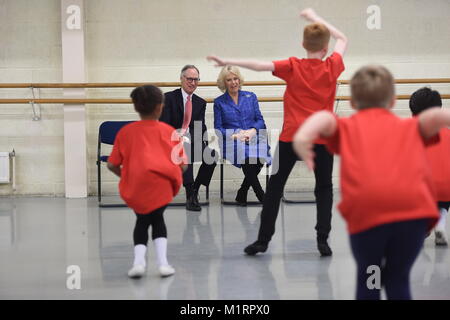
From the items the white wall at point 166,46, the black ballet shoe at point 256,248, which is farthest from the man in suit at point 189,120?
the black ballet shoe at point 256,248

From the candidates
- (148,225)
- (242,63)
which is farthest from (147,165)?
(242,63)

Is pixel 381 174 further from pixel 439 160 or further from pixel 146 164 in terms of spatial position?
pixel 439 160

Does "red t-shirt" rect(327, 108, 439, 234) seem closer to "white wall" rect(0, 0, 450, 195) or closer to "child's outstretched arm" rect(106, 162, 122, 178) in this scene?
"child's outstretched arm" rect(106, 162, 122, 178)

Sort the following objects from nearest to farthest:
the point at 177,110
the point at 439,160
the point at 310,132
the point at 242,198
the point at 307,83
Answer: the point at 310,132 → the point at 307,83 → the point at 439,160 → the point at 177,110 → the point at 242,198

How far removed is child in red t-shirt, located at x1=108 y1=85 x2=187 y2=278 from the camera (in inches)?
112

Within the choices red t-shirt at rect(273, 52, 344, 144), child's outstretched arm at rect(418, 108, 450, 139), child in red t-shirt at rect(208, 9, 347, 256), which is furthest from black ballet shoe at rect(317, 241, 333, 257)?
child's outstretched arm at rect(418, 108, 450, 139)

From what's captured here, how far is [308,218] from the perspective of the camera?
4.62 meters

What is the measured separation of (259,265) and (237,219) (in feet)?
4.77

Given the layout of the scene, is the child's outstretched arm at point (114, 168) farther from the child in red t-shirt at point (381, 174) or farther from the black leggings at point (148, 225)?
the child in red t-shirt at point (381, 174)

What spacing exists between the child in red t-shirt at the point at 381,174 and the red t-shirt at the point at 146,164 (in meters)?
1.24

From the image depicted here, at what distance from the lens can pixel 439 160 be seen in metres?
3.24

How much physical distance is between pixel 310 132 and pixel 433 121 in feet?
1.11
